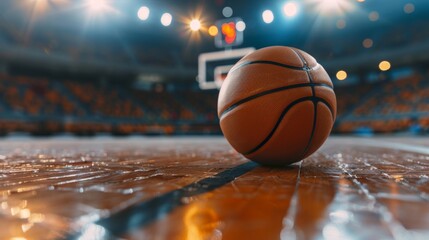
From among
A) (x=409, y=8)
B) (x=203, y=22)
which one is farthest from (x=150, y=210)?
(x=409, y=8)

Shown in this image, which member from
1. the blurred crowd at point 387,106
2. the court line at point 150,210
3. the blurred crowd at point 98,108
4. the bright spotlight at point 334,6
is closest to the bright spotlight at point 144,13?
the blurred crowd at point 98,108

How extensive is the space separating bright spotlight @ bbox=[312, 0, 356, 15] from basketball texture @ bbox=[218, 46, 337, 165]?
1660cm

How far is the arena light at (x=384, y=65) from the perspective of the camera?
2088 cm

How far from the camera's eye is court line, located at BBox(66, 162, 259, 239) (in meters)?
1.09

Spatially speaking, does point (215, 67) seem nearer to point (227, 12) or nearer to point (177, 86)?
point (227, 12)

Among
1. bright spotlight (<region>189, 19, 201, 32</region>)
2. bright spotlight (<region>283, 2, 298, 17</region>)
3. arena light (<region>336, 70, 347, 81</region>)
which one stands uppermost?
bright spotlight (<region>189, 19, 201, 32</region>)

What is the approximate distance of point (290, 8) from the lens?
57.9ft

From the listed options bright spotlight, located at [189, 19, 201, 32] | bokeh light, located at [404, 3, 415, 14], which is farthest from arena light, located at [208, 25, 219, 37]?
bokeh light, located at [404, 3, 415, 14]

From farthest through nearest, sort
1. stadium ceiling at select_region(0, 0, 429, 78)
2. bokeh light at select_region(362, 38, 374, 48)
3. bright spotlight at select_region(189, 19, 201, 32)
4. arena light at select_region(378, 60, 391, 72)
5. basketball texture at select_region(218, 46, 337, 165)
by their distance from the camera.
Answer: bokeh light at select_region(362, 38, 374, 48) → arena light at select_region(378, 60, 391, 72) → bright spotlight at select_region(189, 19, 201, 32) → stadium ceiling at select_region(0, 0, 429, 78) → basketball texture at select_region(218, 46, 337, 165)

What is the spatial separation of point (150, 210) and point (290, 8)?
18442 mm

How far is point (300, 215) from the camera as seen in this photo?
1222mm

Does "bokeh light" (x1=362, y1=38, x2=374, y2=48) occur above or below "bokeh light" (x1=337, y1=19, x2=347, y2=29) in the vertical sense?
below

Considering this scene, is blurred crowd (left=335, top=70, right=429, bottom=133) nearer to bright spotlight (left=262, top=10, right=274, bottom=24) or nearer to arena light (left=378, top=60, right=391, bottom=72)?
arena light (left=378, top=60, right=391, bottom=72)

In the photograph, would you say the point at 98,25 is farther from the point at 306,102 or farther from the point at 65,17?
the point at 306,102
